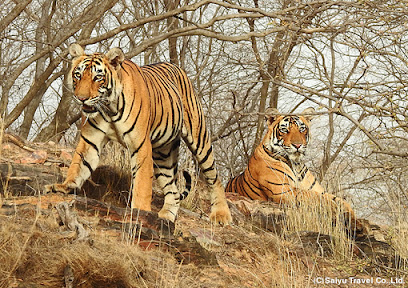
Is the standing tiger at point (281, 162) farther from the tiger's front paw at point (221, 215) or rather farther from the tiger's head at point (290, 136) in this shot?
the tiger's front paw at point (221, 215)

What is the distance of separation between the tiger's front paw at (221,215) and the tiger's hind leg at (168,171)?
0.42m

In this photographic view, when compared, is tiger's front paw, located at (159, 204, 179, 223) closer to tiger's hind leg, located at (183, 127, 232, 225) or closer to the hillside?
the hillside

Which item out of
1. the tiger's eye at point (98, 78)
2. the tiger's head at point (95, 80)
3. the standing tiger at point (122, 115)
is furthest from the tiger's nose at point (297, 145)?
the tiger's eye at point (98, 78)

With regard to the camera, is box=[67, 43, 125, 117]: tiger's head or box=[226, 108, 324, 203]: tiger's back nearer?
box=[67, 43, 125, 117]: tiger's head

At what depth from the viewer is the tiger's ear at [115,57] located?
15.9 feet

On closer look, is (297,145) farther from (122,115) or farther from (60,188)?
(60,188)

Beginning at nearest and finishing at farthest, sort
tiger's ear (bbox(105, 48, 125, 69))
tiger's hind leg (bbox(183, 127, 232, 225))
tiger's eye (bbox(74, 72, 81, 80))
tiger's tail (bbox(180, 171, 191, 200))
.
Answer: tiger's eye (bbox(74, 72, 81, 80)) < tiger's ear (bbox(105, 48, 125, 69)) < tiger's hind leg (bbox(183, 127, 232, 225)) < tiger's tail (bbox(180, 171, 191, 200))

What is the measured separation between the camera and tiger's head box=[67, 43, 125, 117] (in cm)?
459

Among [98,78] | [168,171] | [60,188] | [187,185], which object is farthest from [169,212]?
[98,78]

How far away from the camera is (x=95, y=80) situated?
4684mm

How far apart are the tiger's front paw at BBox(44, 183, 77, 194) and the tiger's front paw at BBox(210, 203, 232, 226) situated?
1821 millimetres

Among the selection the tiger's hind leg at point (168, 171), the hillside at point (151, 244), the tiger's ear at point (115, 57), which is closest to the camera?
the hillside at point (151, 244)

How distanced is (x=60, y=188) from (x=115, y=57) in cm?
122

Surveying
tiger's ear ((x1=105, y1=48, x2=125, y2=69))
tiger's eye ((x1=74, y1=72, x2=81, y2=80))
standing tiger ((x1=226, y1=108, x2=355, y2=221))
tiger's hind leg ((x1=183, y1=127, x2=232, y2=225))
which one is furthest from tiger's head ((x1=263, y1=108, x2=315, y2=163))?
tiger's eye ((x1=74, y1=72, x2=81, y2=80))
